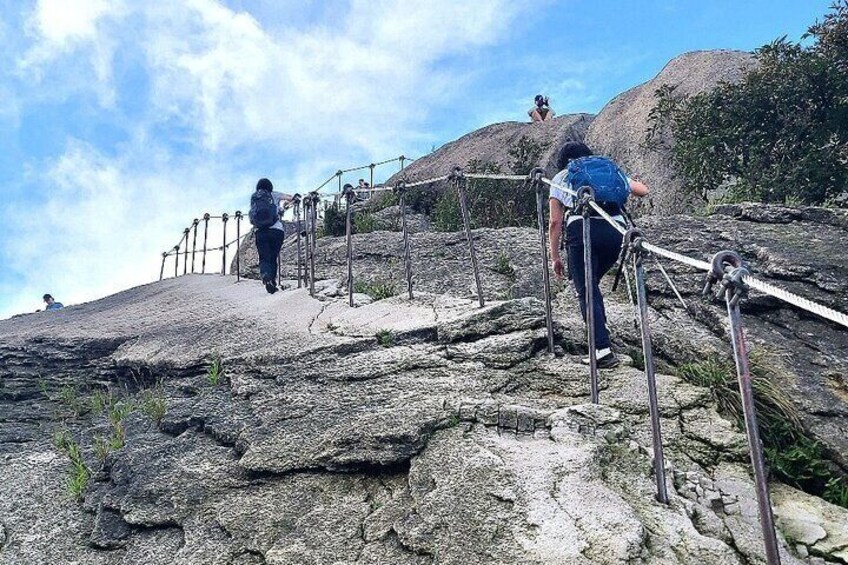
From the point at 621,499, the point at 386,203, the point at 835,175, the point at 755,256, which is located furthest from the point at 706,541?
the point at 386,203

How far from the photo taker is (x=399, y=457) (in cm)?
492

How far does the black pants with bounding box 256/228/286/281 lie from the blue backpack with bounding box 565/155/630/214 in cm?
558

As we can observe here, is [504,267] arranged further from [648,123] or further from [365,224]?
[648,123]

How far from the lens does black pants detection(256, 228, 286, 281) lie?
10781mm

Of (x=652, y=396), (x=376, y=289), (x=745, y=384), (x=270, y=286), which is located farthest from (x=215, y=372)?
(x=745, y=384)

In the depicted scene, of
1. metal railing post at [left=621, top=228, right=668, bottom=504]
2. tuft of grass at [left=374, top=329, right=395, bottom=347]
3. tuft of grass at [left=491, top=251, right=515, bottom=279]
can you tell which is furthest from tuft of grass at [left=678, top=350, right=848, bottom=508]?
tuft of grass at [left=491, top=251, right=515, bottom=279]

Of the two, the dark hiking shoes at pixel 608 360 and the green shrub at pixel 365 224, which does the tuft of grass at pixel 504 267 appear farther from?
the green shrub at pixel 365 224

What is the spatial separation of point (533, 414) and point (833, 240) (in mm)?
4417

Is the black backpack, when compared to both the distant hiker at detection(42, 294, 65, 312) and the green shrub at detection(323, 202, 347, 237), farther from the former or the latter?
the distant hiker at detection(42, 294, 65, 312)

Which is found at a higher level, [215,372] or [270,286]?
[270,286]

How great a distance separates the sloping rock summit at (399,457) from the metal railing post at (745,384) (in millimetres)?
770

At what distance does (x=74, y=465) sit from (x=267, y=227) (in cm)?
514

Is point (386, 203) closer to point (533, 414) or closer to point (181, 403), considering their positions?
point (181, 403)

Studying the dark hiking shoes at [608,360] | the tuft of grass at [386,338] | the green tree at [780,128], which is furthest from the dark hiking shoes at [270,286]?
the green tree at [780,128]
